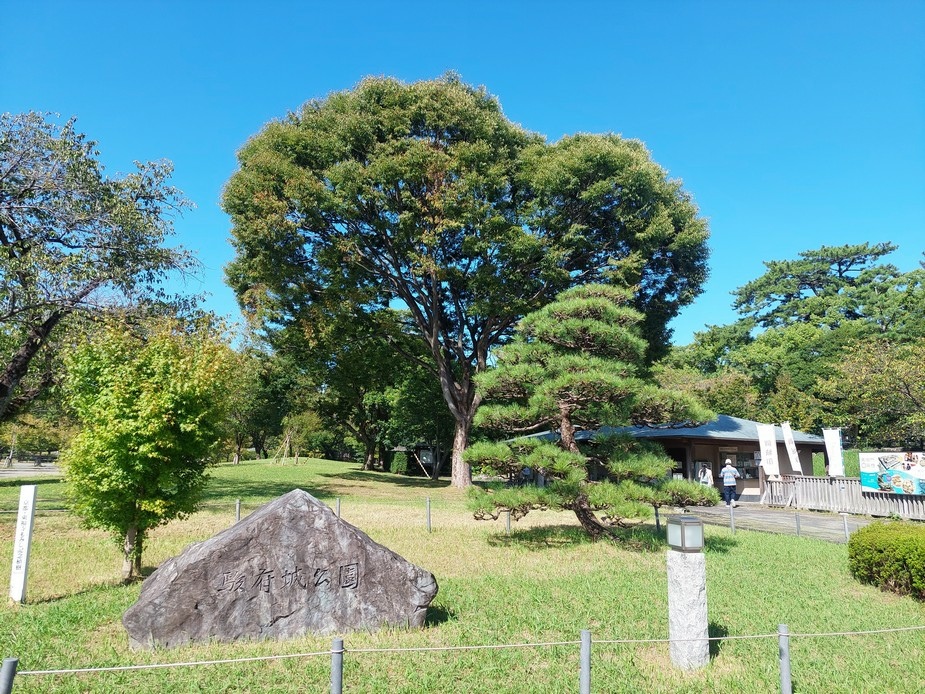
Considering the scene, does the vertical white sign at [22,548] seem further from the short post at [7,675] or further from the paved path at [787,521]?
the paved path at [787,521]

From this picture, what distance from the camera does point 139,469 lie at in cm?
862

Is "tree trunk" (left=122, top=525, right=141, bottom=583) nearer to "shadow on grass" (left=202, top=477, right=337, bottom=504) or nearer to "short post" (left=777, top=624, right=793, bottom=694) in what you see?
"short post" (left=777, top=624, right=793, bottom=694)

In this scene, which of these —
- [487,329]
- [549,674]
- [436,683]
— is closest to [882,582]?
[549,674]

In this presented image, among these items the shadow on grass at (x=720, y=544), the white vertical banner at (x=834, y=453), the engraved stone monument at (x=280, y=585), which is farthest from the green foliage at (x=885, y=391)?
the engraved stone monument at (x=280, y=585)

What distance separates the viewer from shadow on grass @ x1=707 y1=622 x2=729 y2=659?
616 cm

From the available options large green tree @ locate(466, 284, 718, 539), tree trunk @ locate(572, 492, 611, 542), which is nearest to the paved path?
tree trunk @ locate(572, 492, 611, 542)

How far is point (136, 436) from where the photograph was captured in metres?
8.59

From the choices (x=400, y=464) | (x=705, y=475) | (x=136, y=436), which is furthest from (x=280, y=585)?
(x=400, y=464)

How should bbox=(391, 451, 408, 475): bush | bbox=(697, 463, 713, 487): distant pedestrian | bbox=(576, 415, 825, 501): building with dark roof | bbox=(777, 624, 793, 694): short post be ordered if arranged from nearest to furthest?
bbox=(777, 624, 793, 694): short post → bbox=(697, 463, 713, 487): distant pedestrian → bbox=(576, 415, 825, 501): building with dark roof → bbox=(391, 451, 408, 475): bush

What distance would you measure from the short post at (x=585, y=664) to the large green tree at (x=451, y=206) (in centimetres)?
1535

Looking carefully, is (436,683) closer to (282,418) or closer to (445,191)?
(445,191)

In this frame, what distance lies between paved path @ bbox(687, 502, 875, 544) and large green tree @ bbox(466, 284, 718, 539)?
11.3 feet

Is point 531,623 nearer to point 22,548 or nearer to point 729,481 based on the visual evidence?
point 22,548

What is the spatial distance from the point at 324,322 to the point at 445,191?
7.74 metres
